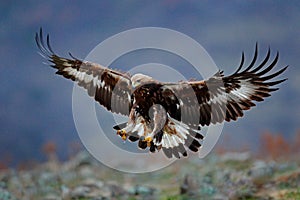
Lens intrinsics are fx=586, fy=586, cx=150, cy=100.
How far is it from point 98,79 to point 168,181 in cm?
287

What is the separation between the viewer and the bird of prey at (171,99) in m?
4.88

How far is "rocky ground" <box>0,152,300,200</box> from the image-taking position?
7504 mm

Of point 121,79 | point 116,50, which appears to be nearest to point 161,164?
point 116,50

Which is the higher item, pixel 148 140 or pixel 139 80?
pixel 139 80

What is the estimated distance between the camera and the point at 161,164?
781cm

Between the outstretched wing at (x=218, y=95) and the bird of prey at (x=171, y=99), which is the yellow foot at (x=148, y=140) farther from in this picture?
the outstretched wing at (x=218, y=95)

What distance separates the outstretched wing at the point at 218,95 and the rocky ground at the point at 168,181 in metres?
2.31

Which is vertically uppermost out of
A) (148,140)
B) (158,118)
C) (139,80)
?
(139,80)

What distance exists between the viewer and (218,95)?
5.11 metres

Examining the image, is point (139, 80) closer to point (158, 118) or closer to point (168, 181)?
point (158, 118)

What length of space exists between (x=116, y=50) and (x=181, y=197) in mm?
2282

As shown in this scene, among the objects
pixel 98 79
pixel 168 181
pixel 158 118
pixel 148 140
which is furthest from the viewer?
pixel 168 181

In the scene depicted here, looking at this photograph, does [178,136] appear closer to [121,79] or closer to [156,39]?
[121,79]

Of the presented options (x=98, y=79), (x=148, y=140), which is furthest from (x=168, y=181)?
(x=148, y=140)
